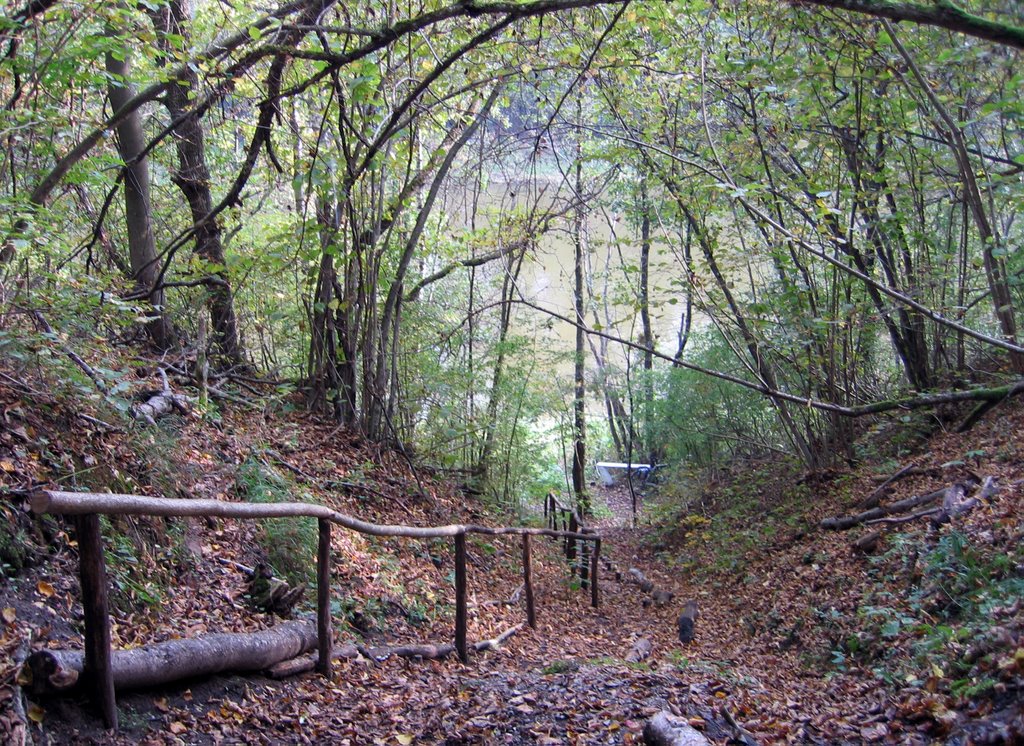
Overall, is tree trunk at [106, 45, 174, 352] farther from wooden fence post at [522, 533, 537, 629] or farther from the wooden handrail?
the wooden handrail

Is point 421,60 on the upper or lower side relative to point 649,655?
A: upper

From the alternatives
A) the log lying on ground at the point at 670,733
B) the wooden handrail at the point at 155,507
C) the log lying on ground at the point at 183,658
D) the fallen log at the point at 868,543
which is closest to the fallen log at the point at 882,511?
the fallen log at the point at 868,543

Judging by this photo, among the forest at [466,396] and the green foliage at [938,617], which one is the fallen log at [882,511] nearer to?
the forest at [466,396]

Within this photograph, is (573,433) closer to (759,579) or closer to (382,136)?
(759,579)

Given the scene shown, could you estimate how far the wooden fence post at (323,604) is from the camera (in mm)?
4531

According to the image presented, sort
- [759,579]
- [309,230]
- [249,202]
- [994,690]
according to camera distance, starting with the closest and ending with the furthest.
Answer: [994,690] < [309,230] < [759,579] < [249,202]

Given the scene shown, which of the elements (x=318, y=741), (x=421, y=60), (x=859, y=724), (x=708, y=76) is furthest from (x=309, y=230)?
(x=859, y=724)

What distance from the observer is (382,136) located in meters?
7.02

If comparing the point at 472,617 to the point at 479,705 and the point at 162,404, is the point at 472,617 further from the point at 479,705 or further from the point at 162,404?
the point at 162,404

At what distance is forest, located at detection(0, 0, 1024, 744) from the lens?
13.3ft

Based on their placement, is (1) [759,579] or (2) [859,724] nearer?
(2) [859,724]

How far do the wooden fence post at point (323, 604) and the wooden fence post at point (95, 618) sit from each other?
147cm

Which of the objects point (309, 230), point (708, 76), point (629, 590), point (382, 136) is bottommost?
point (629, 590)

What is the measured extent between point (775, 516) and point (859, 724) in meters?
7.27
